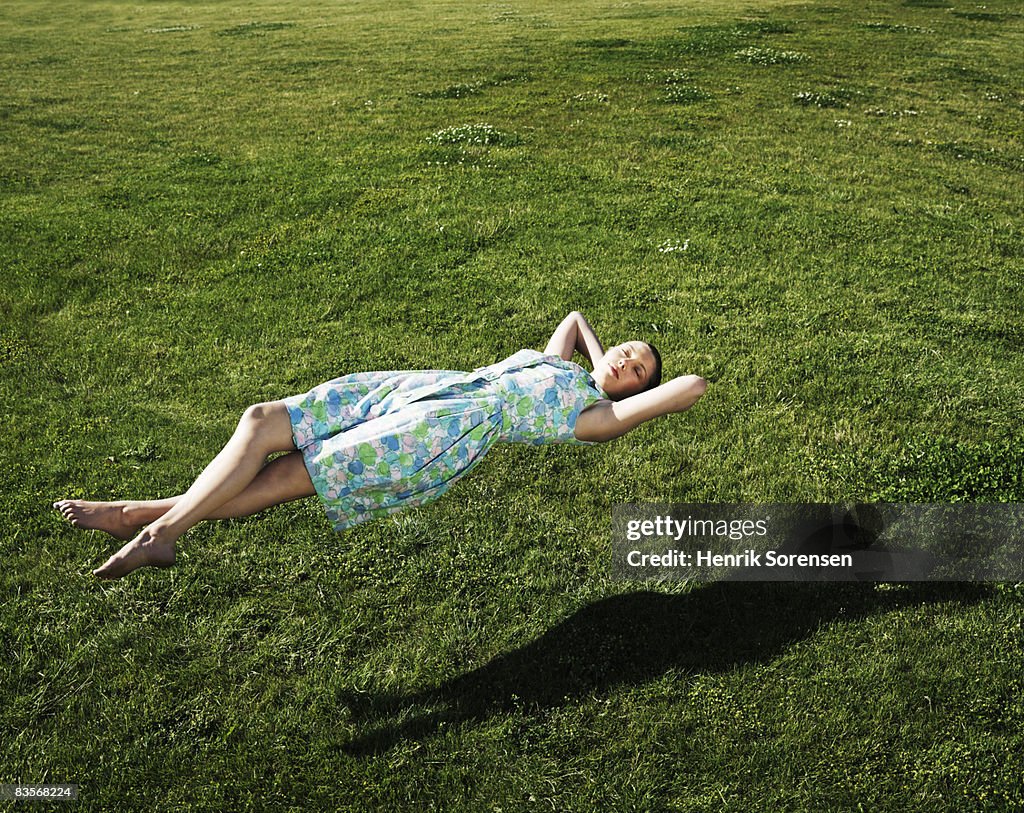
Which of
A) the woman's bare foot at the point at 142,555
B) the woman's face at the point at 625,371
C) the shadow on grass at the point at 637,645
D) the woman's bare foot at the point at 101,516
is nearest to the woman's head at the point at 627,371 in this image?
the woman's face at the point at 625,371

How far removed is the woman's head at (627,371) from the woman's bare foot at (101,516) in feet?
11.9

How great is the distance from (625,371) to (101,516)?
3.95m

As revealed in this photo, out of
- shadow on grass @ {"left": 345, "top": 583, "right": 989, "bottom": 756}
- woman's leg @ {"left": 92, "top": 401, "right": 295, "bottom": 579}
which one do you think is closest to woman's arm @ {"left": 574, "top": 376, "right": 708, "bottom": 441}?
shadow on grass @ {"left": 345, "top": 583, "right": 989, "bottom": 756}

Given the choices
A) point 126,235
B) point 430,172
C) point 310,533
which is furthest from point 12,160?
point 310,533

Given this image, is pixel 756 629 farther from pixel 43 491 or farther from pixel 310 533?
pixel 43 491

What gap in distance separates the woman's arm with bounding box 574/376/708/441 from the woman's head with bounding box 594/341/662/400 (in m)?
0.41

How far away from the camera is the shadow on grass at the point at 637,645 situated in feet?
16.5

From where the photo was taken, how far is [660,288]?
1022 centimetres

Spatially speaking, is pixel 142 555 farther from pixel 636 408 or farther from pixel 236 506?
pixel 636 408

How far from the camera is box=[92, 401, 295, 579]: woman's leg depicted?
5.17 m

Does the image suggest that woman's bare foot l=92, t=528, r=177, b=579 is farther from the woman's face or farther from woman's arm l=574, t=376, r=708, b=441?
the woman's face

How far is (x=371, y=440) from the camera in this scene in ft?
18.1

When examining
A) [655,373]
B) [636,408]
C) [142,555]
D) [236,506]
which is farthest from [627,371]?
[142,555]

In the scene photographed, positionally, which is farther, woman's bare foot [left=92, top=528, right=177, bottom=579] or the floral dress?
the floral dress
